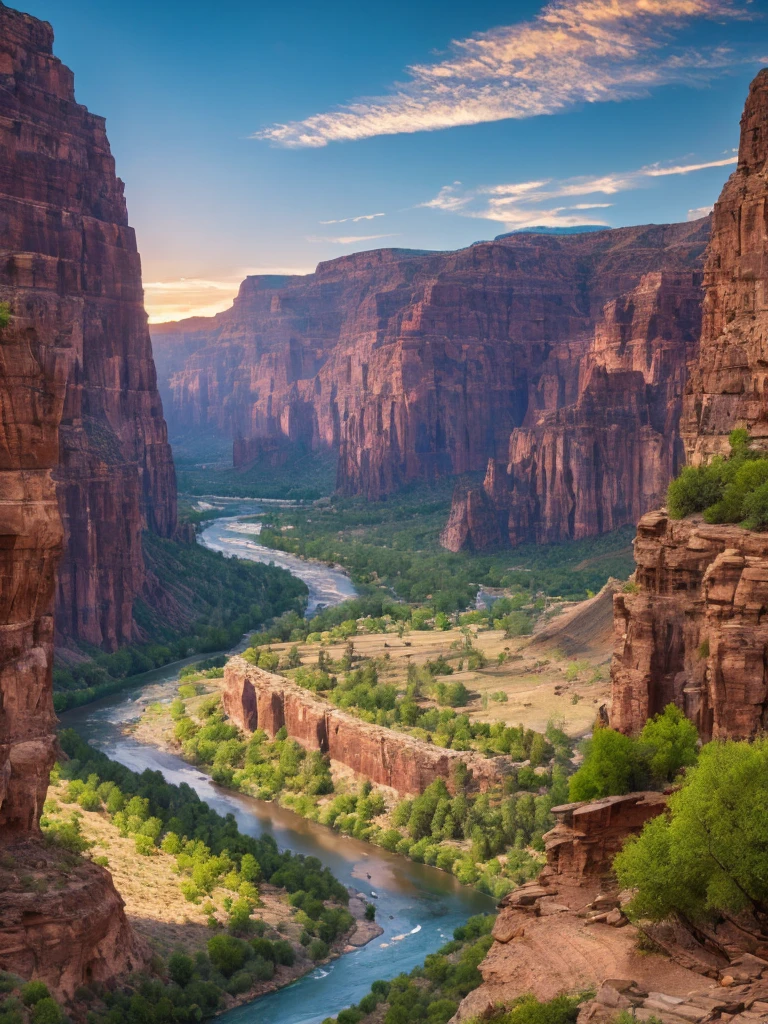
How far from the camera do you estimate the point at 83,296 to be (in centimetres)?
10981

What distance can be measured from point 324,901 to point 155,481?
8354 centimetres

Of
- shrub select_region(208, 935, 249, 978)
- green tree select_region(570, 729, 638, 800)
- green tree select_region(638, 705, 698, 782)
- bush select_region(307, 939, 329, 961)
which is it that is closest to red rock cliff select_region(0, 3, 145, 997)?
shrub select_region(208, 935, 249, 978)

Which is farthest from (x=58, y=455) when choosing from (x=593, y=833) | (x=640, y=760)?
(x=640, y=760)

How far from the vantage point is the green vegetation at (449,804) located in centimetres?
4844

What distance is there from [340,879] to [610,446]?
7669 cm

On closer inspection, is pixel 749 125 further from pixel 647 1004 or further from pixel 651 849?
pixel 647 1004

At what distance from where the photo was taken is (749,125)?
53562mm

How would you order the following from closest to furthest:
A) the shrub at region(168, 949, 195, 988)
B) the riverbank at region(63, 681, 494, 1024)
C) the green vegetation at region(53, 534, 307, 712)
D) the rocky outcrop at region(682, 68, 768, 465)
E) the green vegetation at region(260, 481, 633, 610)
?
the shrub at region(168, 949, 195, 988) → the riverbank at region(63, 681, 494, 1024) → the rocky outcrop at region(682, 68, 768, 465) → the green vegetation at region(53, 534, 307, 712) → the green vegetation at region(260, 481, 633, 610)

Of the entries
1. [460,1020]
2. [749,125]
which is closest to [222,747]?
[749,125]

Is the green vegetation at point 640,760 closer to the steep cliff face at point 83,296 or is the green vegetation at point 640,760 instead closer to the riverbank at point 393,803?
the riverbank at point 393,803

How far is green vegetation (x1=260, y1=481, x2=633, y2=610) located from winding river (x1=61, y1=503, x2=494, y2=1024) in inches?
1447

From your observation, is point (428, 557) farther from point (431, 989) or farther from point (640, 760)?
point (640, 760)

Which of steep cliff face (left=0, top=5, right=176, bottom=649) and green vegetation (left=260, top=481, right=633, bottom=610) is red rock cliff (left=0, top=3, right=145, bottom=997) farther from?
green vegetation (left=260, top=481, right=633, bottom=610)

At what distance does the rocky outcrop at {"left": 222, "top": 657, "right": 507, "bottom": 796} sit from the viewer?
5428cm
